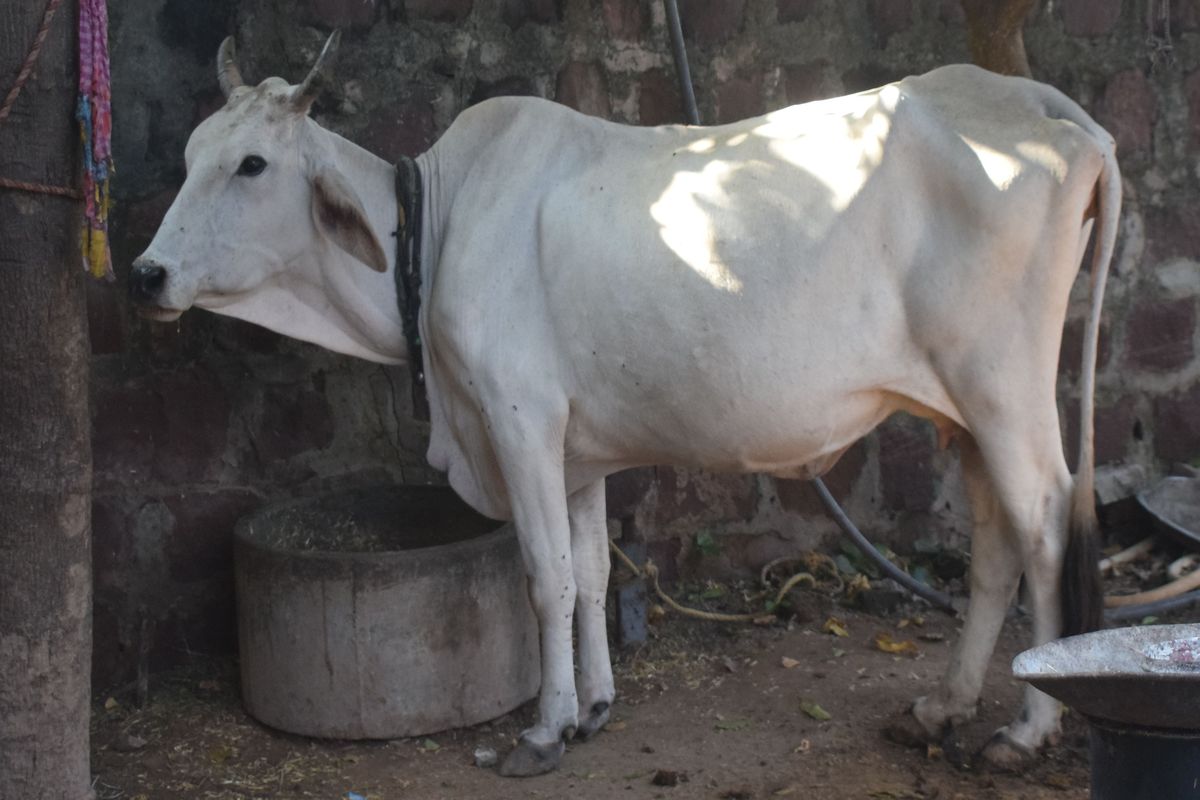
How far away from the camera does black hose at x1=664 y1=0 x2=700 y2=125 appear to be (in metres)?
4.08

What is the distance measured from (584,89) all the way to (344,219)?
3.95 feet

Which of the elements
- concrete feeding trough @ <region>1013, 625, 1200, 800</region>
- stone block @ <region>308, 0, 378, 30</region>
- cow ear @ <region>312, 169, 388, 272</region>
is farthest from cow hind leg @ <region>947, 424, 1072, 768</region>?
stone block @ <region>308, 0, 378, 30</region>

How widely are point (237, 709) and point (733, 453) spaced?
5.50 ft

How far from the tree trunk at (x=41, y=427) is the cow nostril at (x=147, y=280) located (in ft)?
1.21

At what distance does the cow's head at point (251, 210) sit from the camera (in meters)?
3.30

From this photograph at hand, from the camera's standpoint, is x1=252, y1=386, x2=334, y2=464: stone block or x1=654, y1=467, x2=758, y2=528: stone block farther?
x1=654, y1=467, x2=758, y2=528: stone block

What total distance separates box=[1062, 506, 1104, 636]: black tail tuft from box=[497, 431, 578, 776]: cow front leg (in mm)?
1227

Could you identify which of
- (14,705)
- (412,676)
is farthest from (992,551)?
(14,705)

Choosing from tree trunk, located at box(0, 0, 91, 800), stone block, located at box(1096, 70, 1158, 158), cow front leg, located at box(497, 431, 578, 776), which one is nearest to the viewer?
tree trunk, located at box(0, 0, 91, 800)

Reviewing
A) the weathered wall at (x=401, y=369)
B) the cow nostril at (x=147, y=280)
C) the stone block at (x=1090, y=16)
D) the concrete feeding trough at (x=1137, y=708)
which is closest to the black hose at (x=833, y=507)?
the weathered wall at (x=401, y=369)

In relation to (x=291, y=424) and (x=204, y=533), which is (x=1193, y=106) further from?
(x=204, y=533)

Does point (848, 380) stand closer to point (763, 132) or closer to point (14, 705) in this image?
point (763, 132)

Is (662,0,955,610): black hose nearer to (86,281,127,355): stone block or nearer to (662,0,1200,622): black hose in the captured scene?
(662,0,1200,622): black hose

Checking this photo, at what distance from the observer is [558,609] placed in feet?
11.4
